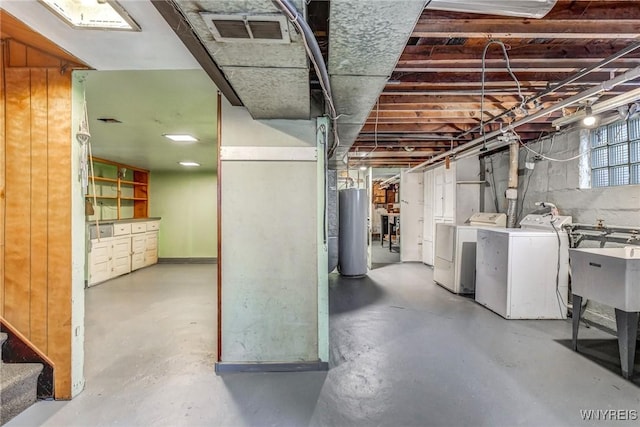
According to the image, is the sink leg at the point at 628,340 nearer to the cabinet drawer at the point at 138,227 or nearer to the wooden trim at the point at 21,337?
the wooden trim at the point at 21,337

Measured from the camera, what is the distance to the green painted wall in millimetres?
6449

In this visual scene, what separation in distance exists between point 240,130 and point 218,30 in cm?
105

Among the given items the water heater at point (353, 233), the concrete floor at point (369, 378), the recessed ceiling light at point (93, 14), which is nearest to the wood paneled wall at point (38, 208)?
the concrete floor at point (369, 378)

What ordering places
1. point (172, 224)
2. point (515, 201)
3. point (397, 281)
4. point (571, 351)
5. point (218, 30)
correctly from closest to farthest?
1. point (218, 30)
2. point (571, 351)
3. point (515, 201)
4. point (397, 281)
5. point (172, 224)

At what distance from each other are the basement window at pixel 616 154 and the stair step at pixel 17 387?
484 centimetres

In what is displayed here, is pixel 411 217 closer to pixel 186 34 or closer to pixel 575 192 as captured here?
pixel 575 192

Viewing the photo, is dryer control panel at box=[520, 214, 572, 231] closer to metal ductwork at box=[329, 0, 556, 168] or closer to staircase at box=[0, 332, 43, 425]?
metal ductwork at box=[329, 0, 556, 168]

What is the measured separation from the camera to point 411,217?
21.0 feet

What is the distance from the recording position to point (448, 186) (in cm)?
526

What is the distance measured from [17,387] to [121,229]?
393cm

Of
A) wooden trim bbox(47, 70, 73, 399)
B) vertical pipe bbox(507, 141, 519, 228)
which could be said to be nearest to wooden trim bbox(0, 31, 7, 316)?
wooden trim bbox(47, 70, 73, 399)

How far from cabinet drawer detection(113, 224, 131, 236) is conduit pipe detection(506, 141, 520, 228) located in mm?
6139

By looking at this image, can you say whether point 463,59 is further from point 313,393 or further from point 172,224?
point 172,224

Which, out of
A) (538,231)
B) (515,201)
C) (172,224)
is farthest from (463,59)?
(172,224)
